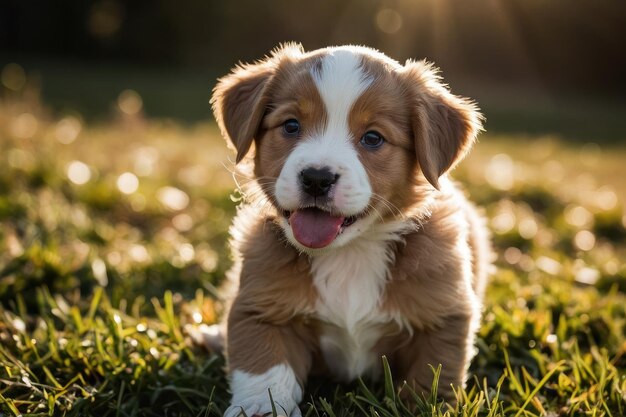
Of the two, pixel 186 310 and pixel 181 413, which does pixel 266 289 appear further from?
pixel 186 310

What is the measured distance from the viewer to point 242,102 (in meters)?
3.69

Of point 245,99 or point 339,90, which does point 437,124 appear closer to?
point 339,90

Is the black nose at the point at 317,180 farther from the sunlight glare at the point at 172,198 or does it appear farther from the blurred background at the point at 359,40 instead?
the blurred background at the point at 359,40

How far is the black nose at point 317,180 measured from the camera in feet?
10.1

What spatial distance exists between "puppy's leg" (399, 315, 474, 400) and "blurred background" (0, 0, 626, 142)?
18.5 m

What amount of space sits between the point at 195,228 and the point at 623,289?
11.6ft

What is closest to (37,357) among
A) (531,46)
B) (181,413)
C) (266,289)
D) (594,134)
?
(181,413)

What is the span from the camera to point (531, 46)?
1075 inches

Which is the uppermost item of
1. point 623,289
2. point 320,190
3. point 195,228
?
point 320,190

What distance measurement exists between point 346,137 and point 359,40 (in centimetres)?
2234

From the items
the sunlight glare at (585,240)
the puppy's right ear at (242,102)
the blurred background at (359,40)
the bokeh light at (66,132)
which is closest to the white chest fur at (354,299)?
the puppy's right ear at (242,102)

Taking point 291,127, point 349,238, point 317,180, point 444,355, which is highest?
point 291,127

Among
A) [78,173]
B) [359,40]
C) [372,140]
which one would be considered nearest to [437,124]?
[372,140]

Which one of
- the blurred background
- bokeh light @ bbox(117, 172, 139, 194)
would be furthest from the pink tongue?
the blurred background
